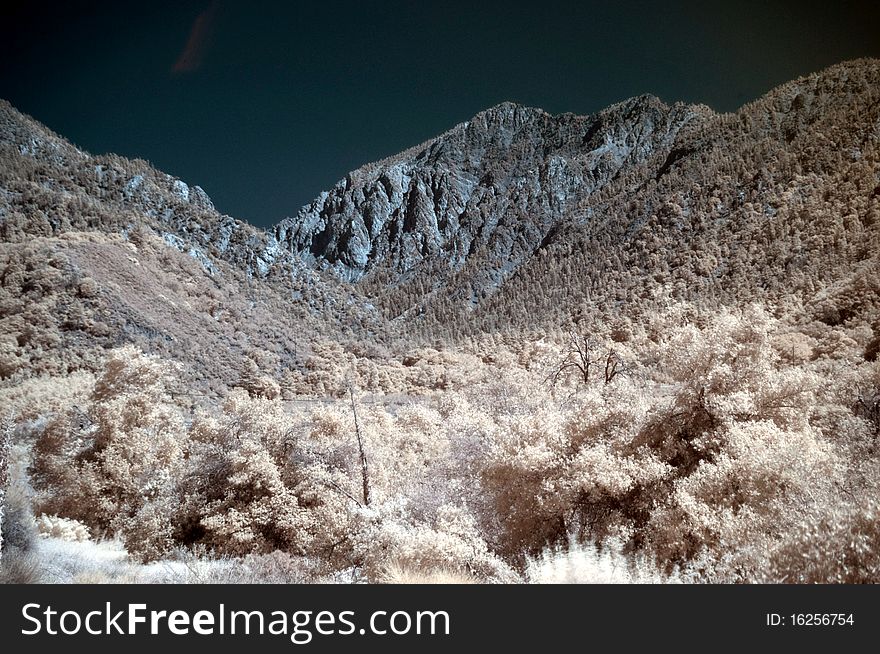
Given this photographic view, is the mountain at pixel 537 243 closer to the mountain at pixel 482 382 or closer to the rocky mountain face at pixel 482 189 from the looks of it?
the mountain at pixel 482 382

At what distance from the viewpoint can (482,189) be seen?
277 feet

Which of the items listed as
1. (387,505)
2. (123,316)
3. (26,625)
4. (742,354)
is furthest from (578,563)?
(123,316)

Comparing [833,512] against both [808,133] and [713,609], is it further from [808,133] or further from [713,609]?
[808,133]

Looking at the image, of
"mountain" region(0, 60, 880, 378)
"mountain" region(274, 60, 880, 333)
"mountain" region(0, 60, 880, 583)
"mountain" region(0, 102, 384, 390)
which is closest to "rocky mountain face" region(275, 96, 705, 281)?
"mountain" region(274, 60, 880, 333)

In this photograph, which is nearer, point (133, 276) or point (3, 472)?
point (3, 472)

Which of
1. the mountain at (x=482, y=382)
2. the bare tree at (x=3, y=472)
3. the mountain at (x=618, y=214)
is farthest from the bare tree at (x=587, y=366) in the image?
the bare tree at (x=3, y=472)

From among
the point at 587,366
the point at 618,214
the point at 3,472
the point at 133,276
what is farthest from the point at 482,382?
the point at 618,214

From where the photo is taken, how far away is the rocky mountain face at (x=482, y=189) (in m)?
71.7

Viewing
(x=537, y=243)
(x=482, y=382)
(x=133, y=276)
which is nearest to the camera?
(x=482, y=382)

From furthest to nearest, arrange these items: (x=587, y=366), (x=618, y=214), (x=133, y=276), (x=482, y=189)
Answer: (x=482, y=189) → (x=618, y=214) → (x=133, y=276) → (x=587, y=366)

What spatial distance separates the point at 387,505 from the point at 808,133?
5168 centimetres

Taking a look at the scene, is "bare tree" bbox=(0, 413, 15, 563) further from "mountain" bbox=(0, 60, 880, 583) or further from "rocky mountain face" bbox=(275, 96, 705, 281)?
"rocky mountain face" bbox=(275, 96, 705, 281)

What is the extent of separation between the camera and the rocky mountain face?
235 ft

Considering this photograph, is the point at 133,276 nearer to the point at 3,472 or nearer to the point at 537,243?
the point at 3,472
